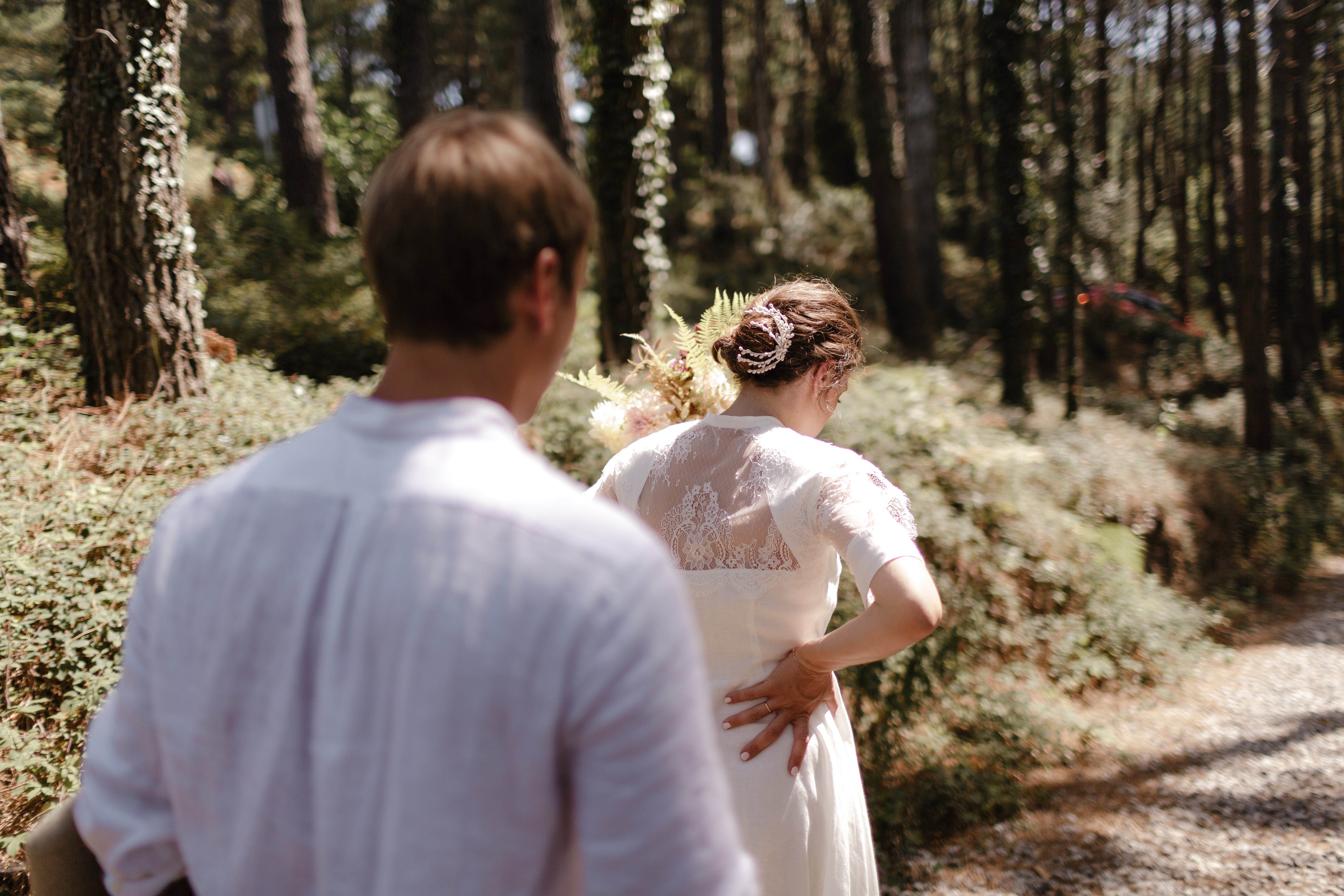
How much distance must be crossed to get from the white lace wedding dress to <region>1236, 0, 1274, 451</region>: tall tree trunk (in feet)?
42.1

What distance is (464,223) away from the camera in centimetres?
92

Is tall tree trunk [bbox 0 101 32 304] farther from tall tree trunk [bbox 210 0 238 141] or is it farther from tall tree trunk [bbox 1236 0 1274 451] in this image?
tall tree trunk [bbox 210 0 238 141]

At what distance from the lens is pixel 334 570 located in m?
0.90

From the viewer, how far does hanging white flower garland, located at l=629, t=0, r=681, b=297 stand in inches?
284

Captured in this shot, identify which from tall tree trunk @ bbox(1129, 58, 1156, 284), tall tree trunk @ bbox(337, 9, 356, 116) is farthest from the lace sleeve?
tall tree trunk @ bbox(337, 9, 356, 116)

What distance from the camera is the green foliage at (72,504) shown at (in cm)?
311

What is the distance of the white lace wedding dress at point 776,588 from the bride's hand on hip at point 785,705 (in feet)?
0.07

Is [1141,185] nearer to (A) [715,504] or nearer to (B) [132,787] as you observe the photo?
(A) [715,504]

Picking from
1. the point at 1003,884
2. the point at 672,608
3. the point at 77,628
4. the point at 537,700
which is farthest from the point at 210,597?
the point at 1003,884

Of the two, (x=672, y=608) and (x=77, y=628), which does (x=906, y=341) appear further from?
(x=672, y=608)

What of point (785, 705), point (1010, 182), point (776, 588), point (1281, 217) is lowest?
point (785, 705)

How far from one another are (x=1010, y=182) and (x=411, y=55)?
369 inches

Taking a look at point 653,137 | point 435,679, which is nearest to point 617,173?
point 653,137

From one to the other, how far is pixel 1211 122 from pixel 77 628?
24.9 m
